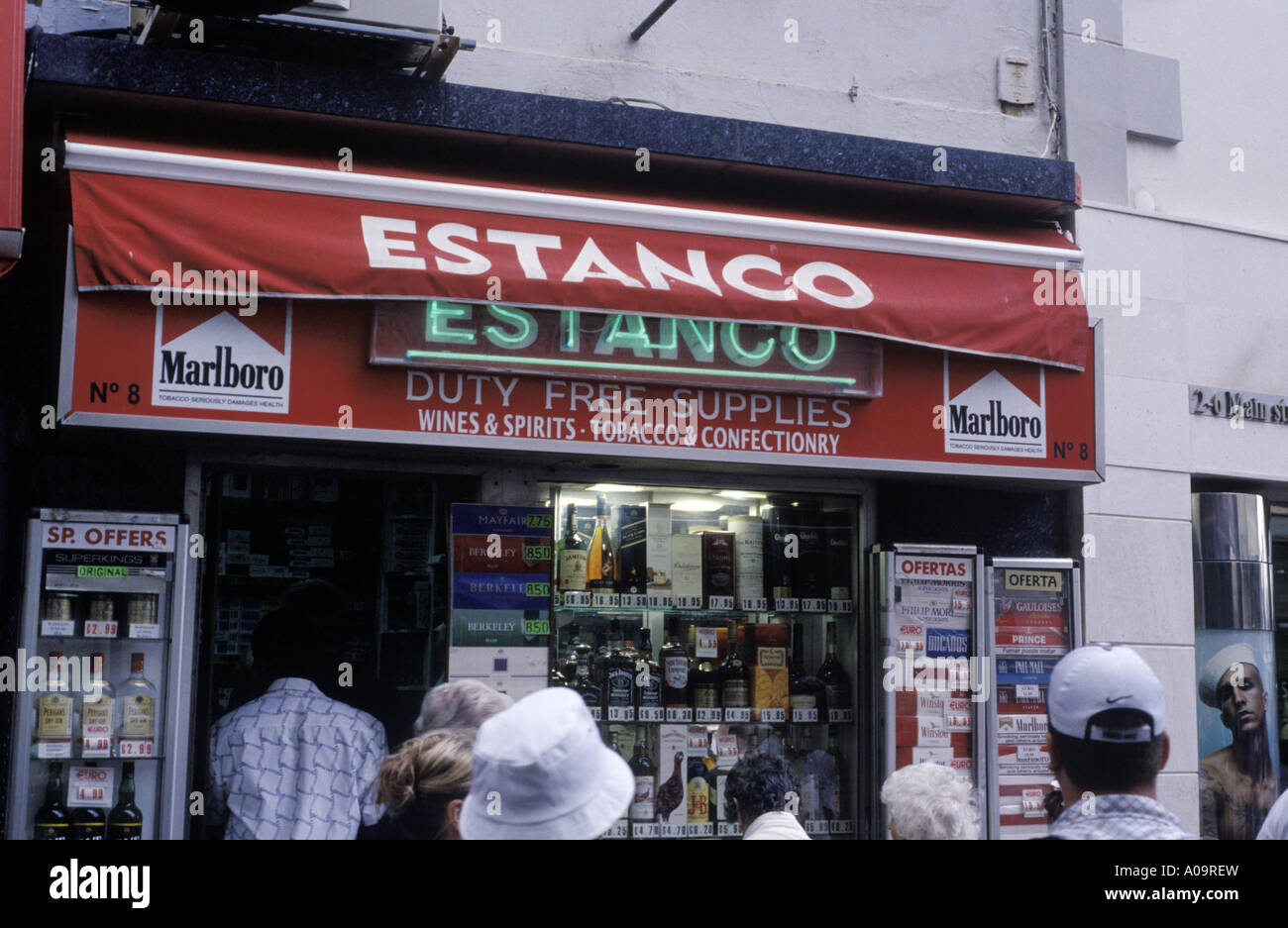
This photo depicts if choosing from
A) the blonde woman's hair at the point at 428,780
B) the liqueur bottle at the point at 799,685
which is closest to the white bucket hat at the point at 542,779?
the blonde woman's hair at the point at 428,780

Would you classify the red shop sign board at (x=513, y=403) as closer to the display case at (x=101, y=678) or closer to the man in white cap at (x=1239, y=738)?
the display case at (x=101, y=678)

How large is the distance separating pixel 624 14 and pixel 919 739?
12.1 ft

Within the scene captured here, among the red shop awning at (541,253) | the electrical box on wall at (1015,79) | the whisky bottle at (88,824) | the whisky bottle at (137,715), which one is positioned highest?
the electrical box on wall at (1015,79)

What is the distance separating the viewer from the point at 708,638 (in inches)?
250

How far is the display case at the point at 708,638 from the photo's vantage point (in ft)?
20.1

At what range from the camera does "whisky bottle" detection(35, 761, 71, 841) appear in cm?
486

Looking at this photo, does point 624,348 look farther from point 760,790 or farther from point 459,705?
point 760,790

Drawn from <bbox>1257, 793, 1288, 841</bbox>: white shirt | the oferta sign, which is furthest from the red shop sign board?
<bbox>1257, 793, 1288, 841</bbox>: white shirt

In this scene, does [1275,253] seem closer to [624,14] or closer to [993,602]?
[993,602]

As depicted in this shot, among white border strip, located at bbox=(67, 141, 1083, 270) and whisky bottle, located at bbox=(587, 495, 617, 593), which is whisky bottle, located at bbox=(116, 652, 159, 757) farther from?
whisky bottle, located at bbox=(587, 495, 617, 593)

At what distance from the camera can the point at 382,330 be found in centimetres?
518

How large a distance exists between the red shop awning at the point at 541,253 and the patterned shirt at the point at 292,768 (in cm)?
170

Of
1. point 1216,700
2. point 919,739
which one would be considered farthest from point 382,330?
point 1216,700
